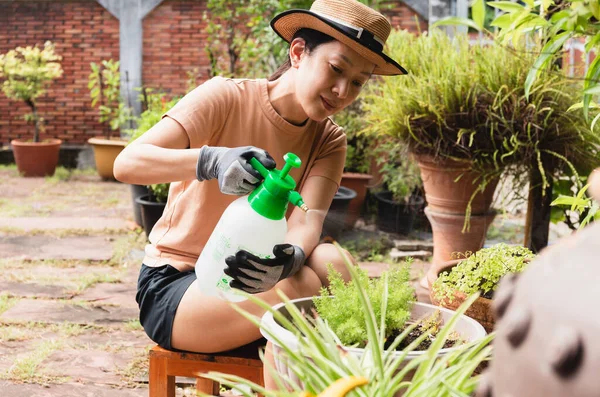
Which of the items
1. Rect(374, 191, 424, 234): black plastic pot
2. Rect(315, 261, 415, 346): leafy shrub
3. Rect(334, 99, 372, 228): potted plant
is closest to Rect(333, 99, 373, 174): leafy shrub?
Rect(334, 99, 372, 228): potted plant

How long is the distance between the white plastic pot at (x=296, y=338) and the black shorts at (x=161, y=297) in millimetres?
404

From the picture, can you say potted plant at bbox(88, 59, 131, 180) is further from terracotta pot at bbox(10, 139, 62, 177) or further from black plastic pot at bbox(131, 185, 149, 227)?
black plastic pot at bbox(131, 185, 149, 227)

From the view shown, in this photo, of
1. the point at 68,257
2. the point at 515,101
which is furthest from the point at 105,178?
the point at 515,101

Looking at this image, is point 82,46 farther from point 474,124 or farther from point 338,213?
point 474,124

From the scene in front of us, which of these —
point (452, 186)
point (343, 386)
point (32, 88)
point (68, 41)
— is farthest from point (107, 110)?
point (343, 386)

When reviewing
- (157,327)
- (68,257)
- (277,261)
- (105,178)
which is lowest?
(105,178)

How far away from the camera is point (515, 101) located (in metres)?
3.01

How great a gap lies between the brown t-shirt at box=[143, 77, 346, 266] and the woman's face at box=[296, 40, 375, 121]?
168 millimetres

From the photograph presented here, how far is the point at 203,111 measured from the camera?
191 cm

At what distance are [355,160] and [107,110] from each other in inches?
154

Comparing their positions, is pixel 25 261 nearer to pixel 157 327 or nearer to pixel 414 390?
pixel 157 327

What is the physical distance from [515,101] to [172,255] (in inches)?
66.8

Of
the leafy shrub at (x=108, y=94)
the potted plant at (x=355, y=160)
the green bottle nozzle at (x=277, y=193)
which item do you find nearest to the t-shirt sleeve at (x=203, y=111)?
the green bottle nozzle at (x=277, y=193)

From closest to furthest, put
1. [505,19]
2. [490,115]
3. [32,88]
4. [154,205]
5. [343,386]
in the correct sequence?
[343,386] → [505,19] → [490,115] → [154,205] → [32,88]
